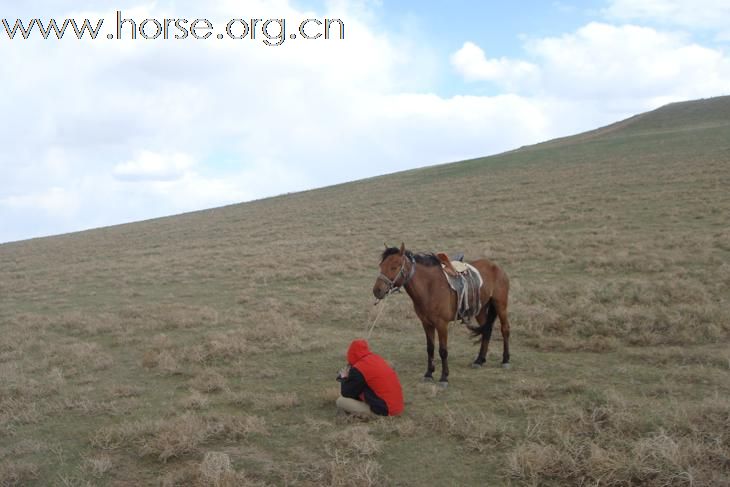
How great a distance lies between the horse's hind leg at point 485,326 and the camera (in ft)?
27.4

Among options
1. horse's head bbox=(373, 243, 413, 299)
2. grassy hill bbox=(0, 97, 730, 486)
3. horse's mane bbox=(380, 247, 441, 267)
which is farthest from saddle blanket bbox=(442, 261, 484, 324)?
grassy hill bbox=(0, 97, 730, 486)

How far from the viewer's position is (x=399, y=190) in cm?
4266

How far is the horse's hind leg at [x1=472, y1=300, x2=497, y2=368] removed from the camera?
8.34 metres

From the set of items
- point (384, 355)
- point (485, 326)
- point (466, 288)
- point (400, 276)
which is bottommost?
point (384, 355)

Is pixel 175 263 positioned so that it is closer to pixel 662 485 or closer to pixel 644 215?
pixel 644 215

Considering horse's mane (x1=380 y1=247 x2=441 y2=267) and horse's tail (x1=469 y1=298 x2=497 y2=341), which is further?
horse's tail (x1=469 y1=298 x2=497 y2=341)

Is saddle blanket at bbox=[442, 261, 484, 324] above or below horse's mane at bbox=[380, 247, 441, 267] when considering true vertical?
below

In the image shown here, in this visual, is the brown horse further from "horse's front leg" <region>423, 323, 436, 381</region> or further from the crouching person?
the crouching person

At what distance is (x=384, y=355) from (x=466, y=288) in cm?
227

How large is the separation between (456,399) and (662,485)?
2850 millimetres

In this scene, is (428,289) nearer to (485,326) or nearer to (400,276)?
(400,276)

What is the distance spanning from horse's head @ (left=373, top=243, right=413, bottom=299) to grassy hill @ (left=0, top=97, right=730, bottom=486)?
4.91 feet

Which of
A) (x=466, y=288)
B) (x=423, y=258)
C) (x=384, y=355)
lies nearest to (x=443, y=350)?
(x=466, y=288)

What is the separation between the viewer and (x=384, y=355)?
9.26 meters
